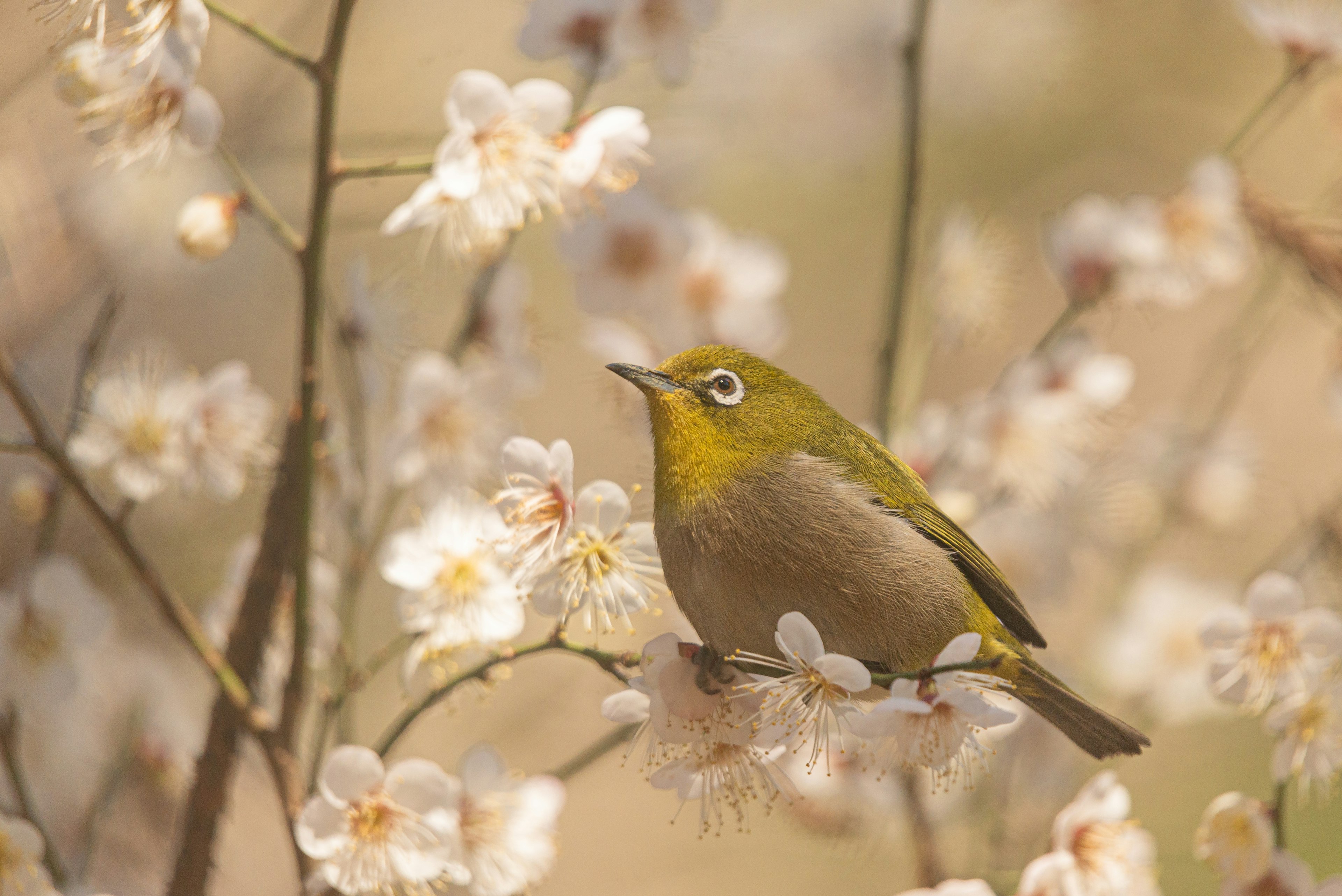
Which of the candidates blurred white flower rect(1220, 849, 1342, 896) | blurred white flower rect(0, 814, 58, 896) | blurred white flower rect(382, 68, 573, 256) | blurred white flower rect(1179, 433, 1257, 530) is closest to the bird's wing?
blurred white flower rect(1220, 849, 1342, 896)

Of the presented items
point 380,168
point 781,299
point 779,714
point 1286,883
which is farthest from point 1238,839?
point 781,299

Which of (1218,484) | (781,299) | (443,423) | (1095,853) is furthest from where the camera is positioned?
(781,299)

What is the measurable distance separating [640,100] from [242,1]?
1.88 ft

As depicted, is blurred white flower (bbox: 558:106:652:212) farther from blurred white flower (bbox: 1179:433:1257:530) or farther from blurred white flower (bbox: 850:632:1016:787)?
blurred white flower (bbox: 1179:433:1257:530)

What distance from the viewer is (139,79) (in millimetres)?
776

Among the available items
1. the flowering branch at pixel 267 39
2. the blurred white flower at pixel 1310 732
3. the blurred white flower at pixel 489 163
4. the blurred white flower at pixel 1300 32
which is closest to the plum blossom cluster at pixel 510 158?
the blurred white flower at pixel 489 163

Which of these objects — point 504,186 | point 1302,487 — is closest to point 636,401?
point 504,186

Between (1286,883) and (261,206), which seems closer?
(261,206)

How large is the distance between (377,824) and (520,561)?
0.89 ft

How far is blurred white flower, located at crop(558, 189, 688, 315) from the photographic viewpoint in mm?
1213

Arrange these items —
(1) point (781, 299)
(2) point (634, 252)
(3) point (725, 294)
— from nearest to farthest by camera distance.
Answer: (2) point (634, 252)
(3) point (725, 294)
(1) point (781, 299)

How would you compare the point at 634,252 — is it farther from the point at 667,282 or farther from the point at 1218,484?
the point at 1218,484

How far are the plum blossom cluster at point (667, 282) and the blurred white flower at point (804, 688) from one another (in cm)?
57

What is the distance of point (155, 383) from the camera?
104 centimetres
